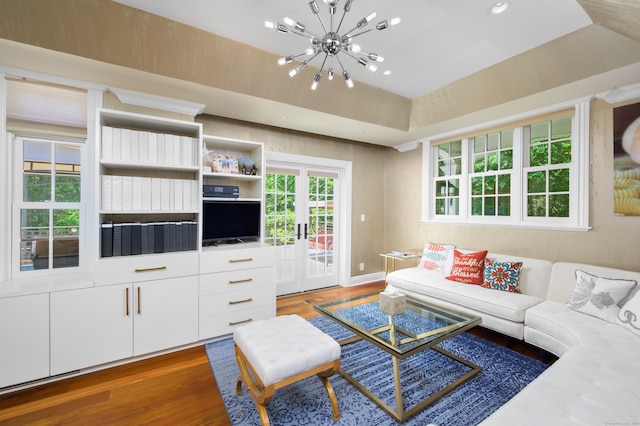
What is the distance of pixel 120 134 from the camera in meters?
2.46

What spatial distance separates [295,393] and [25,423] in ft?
5.24

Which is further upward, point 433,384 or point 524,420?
point 524,420

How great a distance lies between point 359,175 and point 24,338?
4107mm

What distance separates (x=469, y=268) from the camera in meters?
3.18

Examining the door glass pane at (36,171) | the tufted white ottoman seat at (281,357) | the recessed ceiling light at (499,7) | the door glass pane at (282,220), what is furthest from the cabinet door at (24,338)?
the recessed ceiling light at (499,7)

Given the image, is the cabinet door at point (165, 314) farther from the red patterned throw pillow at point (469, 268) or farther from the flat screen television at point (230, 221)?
the red patterned throw pillow at point (469, 268)

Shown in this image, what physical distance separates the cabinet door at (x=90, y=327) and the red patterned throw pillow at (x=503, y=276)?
3416mm

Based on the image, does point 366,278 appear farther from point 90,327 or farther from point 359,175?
point 90,327

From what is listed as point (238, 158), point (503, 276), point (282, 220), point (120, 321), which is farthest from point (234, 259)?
point (503, 276)

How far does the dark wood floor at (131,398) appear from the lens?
5.63ft

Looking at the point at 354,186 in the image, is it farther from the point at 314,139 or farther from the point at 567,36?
the point at 567,36

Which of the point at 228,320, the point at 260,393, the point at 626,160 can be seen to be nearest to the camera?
the point at 260,393

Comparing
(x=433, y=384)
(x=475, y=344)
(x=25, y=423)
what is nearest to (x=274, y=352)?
(x=433, y=384)

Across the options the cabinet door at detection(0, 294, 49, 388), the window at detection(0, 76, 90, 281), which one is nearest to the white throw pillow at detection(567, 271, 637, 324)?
the cabinet door at detection(0, 294, 49, 388)
